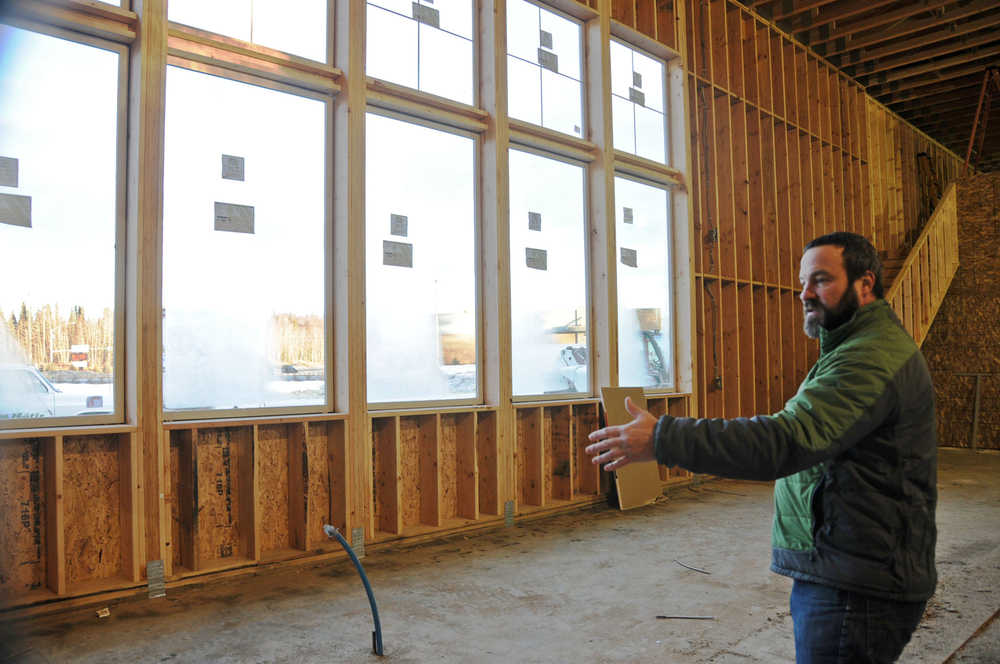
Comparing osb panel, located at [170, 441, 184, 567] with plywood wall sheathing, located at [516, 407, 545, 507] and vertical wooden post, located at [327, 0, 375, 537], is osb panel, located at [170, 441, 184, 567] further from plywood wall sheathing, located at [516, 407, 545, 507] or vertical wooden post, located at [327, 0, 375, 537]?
plywood wall sheathing, located at [516, 407, 545, 507]

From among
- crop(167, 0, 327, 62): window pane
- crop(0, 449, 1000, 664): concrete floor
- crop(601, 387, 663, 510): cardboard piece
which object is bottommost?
crop(0, 449, 1000, 664): concrete floor

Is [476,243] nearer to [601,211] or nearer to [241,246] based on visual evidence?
[601,211]

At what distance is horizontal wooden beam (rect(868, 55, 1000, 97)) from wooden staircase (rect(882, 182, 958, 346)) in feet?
6.01

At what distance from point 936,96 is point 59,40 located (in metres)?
13.4

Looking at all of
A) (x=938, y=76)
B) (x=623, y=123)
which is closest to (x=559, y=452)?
(x=623, y=123)

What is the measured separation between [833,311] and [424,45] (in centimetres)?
473

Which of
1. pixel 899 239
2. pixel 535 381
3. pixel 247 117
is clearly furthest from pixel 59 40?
pixel 899 239

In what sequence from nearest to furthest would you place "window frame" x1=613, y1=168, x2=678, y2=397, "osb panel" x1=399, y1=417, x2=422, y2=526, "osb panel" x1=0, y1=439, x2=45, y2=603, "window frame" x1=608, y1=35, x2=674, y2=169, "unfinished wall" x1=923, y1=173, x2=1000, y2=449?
"osb panel" x1=0, y1=439, x2=45, y2=603, "osb panel" x1=399, y1=417, x2=422, y2=526, "window frame" x1=608, y1=35, x2=674, y2=169, "window frame" x1=613, y1=168, x2=678, y2=397, "unfinished wall" x1=923, y1=173, x2=1000, y2=449

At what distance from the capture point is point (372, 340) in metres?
5.25

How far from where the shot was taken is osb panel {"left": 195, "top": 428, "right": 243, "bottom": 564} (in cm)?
443

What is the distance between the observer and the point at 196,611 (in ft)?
12.4

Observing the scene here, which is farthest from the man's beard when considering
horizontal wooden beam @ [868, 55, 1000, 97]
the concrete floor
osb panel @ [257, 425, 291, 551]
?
horizontal wooden beam @ [868, 55, 1000, 97]

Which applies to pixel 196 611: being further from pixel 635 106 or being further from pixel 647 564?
pixel 635 106

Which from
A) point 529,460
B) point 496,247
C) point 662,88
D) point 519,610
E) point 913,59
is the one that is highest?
point 913,59
